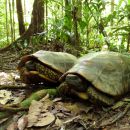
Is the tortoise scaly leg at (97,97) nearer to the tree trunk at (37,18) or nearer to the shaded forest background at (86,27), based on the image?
the shaded forest background at (86,27)

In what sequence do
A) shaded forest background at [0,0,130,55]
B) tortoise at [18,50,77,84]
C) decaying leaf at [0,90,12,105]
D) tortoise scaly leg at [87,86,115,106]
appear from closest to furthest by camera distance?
tortoise scaly leg at [87,86,115,106] → decaying leaf at [0,90,12,105] → tortoise at [18,50,77,84] → shaded forest background at [0,0,130,55]

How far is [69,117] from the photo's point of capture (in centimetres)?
308

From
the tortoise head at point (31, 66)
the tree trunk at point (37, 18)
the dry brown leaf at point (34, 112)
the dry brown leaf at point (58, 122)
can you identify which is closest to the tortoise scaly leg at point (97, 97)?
the dry brown leaf at point (58, 122)

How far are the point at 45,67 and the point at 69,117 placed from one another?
929 millimetres

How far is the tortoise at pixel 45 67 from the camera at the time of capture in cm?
374

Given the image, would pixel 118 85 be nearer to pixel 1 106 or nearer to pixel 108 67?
pixel 108 67

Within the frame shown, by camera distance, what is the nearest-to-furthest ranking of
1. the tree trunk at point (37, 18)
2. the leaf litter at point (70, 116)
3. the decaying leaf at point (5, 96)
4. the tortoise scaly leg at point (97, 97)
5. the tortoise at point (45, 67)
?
the leaf litter at point (70, 116) < the tortoise scaly leg at point (97, 97) < the decaying leaf at point (5, 96) < the tortoise at point (45, 67) < the tree trunk at point (37, 18)

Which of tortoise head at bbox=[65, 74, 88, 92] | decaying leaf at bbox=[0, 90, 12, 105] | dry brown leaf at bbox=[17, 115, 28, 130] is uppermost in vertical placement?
tortoise head at bbox=[65, 74, 88, 92]

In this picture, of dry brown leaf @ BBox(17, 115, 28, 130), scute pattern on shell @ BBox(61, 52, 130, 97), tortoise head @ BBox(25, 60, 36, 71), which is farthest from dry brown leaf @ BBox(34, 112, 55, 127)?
tortoise head @ BBox(25, 60, 36, 71)

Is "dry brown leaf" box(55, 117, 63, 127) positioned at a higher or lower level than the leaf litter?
lower

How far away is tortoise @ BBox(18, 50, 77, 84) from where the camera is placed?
374 centimetres

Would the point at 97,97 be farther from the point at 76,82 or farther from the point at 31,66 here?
the point at 31,66

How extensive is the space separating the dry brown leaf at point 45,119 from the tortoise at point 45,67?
74cm

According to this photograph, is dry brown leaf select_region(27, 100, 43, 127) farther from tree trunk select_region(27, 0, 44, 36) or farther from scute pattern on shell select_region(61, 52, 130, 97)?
tree trunk select_region(27, 0, 44, 36)
